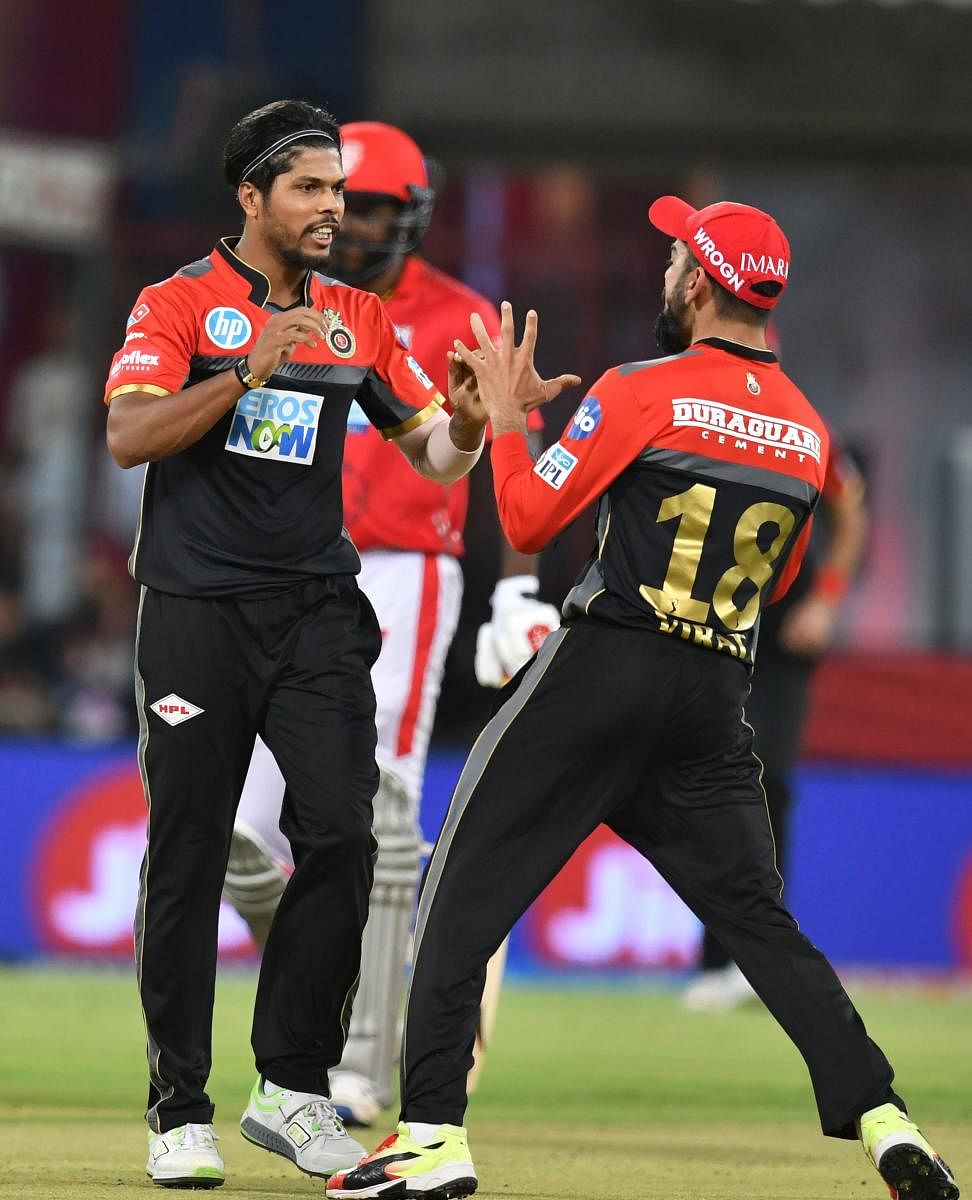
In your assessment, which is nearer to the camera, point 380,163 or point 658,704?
point 658,704

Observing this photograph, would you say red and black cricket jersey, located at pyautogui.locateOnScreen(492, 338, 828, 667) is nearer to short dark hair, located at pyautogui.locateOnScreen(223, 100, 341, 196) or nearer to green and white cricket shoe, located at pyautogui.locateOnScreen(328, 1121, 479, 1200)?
short dark hair, located at pyautogui.locateOnScreen(223, 100, 341, 196)

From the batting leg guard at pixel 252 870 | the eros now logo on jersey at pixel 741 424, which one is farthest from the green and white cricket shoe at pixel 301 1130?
the eros now logo on jersey at pixel 741 424

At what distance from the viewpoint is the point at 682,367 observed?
14.9 feet

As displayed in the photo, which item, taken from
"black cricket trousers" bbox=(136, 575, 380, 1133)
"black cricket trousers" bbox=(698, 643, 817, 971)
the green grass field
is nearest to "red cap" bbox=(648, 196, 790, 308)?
"black cricket trousers" bbox=(136, 575, 380, 1133)

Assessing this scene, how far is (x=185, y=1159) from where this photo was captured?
15.1 ft

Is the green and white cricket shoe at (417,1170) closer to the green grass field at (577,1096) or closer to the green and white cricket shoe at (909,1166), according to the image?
the green grass field at (577,1096)

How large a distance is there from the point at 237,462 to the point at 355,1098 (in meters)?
1.74

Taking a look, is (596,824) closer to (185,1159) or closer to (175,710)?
(175,710)

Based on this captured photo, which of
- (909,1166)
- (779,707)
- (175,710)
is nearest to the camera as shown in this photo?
(909,1166)

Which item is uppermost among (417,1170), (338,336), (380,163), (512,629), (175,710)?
(380,163)

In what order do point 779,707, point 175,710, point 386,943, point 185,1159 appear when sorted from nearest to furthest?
point 185,1159 < point 175,710 < point 386,943 < point 779,707

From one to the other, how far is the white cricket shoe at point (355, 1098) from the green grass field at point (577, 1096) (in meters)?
0.08

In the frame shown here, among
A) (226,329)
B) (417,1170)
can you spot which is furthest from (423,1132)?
(226,329)

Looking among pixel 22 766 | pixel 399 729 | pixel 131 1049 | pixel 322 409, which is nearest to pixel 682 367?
pixel 322 409
